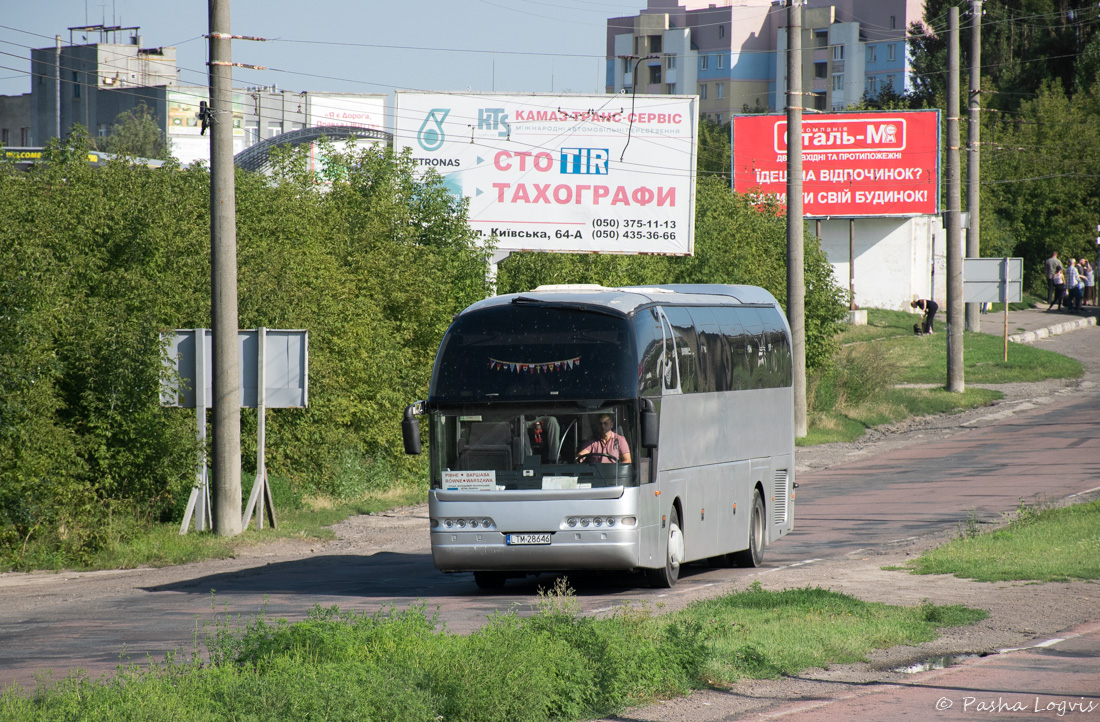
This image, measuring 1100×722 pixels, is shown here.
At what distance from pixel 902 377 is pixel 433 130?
17.2 meters

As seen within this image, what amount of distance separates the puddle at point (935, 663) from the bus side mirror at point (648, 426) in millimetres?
4303

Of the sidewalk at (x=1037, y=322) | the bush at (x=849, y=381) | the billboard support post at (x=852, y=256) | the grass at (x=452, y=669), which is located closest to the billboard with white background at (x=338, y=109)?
the billboard support post at (x=852, y=256)

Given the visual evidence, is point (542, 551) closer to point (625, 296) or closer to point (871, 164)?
point (625, 296)

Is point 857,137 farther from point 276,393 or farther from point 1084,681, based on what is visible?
point 1084,681

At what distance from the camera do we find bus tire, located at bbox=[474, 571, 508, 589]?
1460 centimetres

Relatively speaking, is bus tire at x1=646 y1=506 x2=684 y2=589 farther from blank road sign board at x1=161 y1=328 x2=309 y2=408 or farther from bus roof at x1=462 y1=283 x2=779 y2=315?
blank road sign board at x1=161 y1=328 x2=309 y2=408

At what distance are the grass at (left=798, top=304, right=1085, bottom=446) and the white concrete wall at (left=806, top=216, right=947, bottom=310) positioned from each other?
8644 mm

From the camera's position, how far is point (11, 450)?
51.1 feet

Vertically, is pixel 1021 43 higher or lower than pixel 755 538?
higher

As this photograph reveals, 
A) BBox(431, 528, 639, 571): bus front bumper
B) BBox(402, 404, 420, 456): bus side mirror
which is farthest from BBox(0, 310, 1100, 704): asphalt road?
BBox(402, 404, 420, 456): bus side mirror

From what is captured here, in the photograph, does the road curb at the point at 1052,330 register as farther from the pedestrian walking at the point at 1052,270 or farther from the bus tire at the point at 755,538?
the bus tire at the point at 755,538

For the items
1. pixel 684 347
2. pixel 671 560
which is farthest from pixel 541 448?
pixel 684 347

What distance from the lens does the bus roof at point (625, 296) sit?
47.4ft

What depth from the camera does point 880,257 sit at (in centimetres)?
5662
